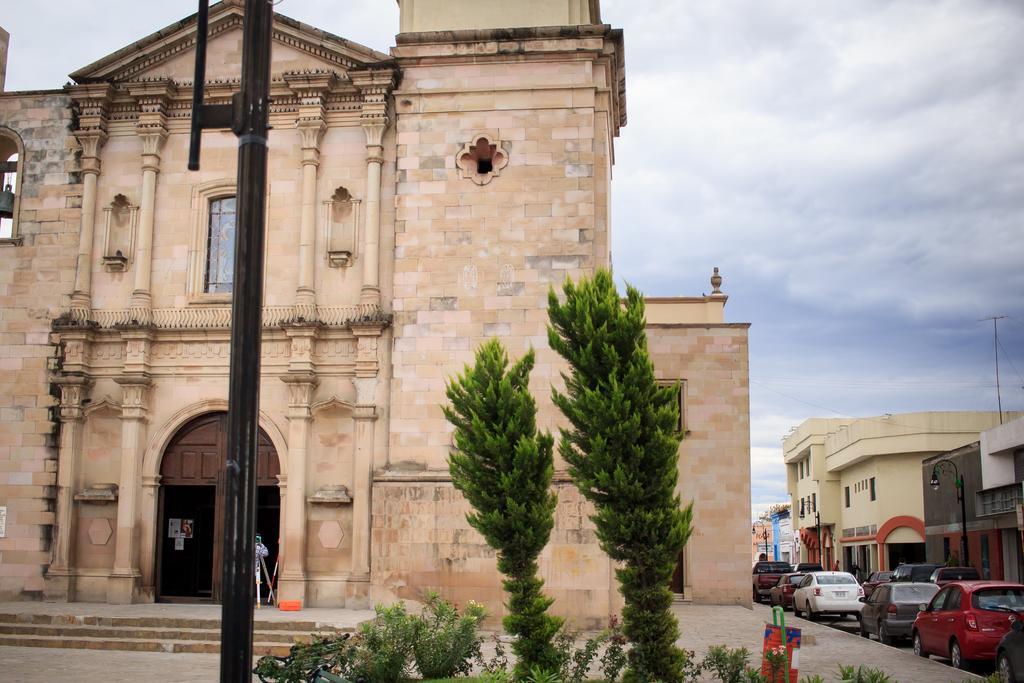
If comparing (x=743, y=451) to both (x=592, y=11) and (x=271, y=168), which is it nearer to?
(x=592, y=11)

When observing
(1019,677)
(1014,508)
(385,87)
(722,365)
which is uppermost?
(385,87)

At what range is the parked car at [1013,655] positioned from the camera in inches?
568

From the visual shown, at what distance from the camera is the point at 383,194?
22.2 meters

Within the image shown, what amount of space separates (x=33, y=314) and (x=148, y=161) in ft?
13.5

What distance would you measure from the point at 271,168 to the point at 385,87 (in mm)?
3081

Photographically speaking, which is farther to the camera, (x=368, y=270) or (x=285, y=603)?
(x=368, y=270)

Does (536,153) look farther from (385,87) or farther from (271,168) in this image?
(271,168)

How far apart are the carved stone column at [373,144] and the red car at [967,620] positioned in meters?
12.2

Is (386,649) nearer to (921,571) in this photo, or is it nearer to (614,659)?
→ (614,659)

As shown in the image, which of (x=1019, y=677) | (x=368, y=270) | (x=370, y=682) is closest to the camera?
(x=370, y=682)

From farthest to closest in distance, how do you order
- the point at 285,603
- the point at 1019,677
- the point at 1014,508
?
the point at 1014,508 < the point at 285,603 < the point at 1019,677

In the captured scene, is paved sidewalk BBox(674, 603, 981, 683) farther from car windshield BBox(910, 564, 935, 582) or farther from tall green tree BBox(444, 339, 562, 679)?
car windshield BBox(910, 564, 935, 582)

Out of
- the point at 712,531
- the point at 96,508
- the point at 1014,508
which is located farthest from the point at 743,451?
the point at 96,508

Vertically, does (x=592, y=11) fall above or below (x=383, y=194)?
above
